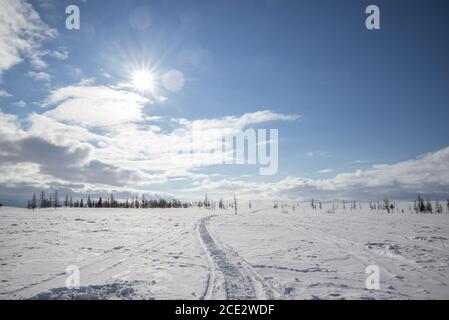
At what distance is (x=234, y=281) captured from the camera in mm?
8945

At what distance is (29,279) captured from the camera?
31.1 ft

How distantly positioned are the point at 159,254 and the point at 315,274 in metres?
7.48

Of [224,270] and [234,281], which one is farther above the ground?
[234,281]

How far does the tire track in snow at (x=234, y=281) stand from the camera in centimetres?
764

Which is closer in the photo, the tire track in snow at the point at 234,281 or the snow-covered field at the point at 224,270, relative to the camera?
the tire track in snow at the point at 234,281

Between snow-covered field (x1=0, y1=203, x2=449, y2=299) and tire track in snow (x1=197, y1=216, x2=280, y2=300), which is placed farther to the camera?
snow-covered field (x1=0, y1=203, x2=449, y2=299)

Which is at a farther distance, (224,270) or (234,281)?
(224,270)

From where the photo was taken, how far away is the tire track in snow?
301 inches
